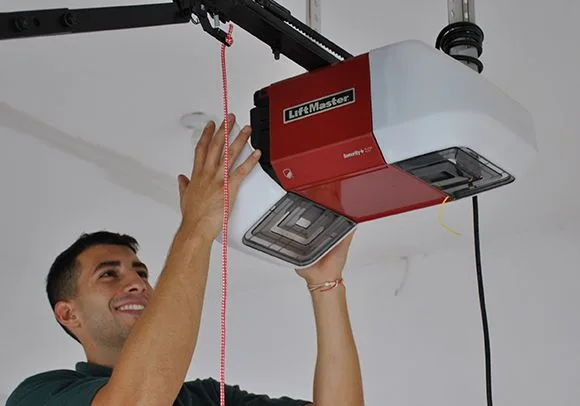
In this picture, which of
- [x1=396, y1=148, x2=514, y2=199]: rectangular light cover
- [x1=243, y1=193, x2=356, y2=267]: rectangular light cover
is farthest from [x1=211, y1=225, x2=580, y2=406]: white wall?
[x1=396, y1=148, x2=514, y2=199]: rectangular light cover

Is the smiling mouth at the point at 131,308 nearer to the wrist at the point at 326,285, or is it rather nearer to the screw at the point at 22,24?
the wrist at the point at 326,285

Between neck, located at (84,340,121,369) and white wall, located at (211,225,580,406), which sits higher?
white wall, located at (211,225,580,406)

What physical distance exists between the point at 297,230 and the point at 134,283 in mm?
624

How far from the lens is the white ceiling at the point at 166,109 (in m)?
2.04

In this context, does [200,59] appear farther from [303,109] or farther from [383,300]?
[383,300]

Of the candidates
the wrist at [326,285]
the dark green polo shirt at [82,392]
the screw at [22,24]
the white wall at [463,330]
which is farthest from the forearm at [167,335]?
the white wall at [463,330]

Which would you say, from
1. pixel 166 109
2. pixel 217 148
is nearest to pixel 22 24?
pixel 217 148

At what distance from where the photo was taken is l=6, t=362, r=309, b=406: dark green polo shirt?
1.57 meters

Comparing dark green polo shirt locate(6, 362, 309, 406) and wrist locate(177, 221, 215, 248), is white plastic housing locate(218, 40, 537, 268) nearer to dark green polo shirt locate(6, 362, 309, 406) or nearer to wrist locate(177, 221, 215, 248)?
wrist locate(177, 221, 215, 248)

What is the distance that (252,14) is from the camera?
1392 mm

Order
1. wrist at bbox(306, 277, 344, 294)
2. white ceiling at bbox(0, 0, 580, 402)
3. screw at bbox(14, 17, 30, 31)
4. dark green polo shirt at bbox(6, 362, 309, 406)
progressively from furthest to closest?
1. white ceiling at bbox(0, 0, 580, 402)
2. wrist at bbox(306, 277, 344, 294)
3. dark green polo shirt at bbox(6, 362, 309, 406)
4. screw at bbox(14, 17, 30, 31)

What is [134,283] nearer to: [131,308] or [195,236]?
[131,308]

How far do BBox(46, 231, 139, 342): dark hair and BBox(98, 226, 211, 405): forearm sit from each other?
0.64 m

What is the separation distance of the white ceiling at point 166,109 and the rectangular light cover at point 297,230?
0.56 m
